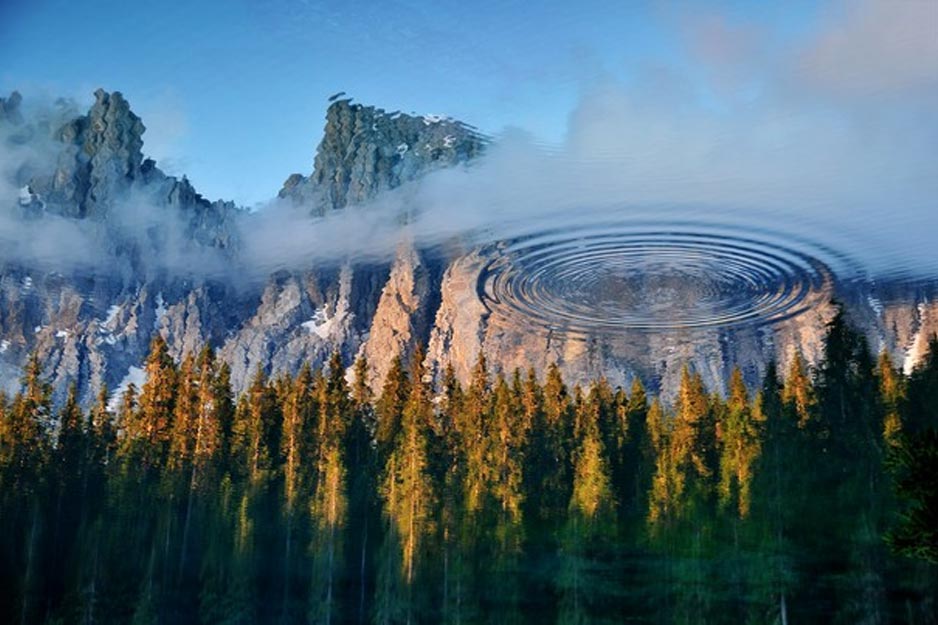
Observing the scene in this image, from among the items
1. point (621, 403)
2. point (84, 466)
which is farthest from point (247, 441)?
point (621, 403)

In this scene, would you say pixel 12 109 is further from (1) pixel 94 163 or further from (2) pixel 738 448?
(2) pixel 738 448

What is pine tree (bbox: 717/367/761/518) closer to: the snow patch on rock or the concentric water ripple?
the concentric water ripple


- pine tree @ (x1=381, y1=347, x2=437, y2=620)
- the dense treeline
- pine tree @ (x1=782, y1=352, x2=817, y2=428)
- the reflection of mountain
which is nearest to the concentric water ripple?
the reflection of mountain

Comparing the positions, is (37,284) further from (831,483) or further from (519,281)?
(831,483)

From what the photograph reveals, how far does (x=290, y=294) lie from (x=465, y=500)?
9.82 m

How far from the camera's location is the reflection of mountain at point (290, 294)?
19.9 meters

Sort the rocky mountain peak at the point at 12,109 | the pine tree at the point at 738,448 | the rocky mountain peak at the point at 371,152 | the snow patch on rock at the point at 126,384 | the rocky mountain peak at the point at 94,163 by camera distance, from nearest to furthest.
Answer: the rocky mountain peak at the point at 371,152, the rocky mountain peak at the point at 12,109, the pine tree at the point at 738,448, the snow patch on rock at the point at 126,384, the rocky mountain peak at the point at 94,163

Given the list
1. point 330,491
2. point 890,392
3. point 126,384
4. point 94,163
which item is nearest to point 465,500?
point 330,491

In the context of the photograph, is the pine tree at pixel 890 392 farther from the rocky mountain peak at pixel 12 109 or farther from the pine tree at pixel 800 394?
the rocky mountain peak at pixel 12 109

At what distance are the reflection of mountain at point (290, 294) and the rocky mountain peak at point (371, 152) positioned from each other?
0.18 ft

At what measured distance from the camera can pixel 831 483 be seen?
22.0 m

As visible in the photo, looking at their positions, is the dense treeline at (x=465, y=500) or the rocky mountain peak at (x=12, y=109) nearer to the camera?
the rocky mountain peak at (x=12, y=109)

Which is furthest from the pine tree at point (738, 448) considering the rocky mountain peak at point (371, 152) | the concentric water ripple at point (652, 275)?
the rocky mountain peak at point (371, 152)

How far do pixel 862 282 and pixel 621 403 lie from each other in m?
8.26
